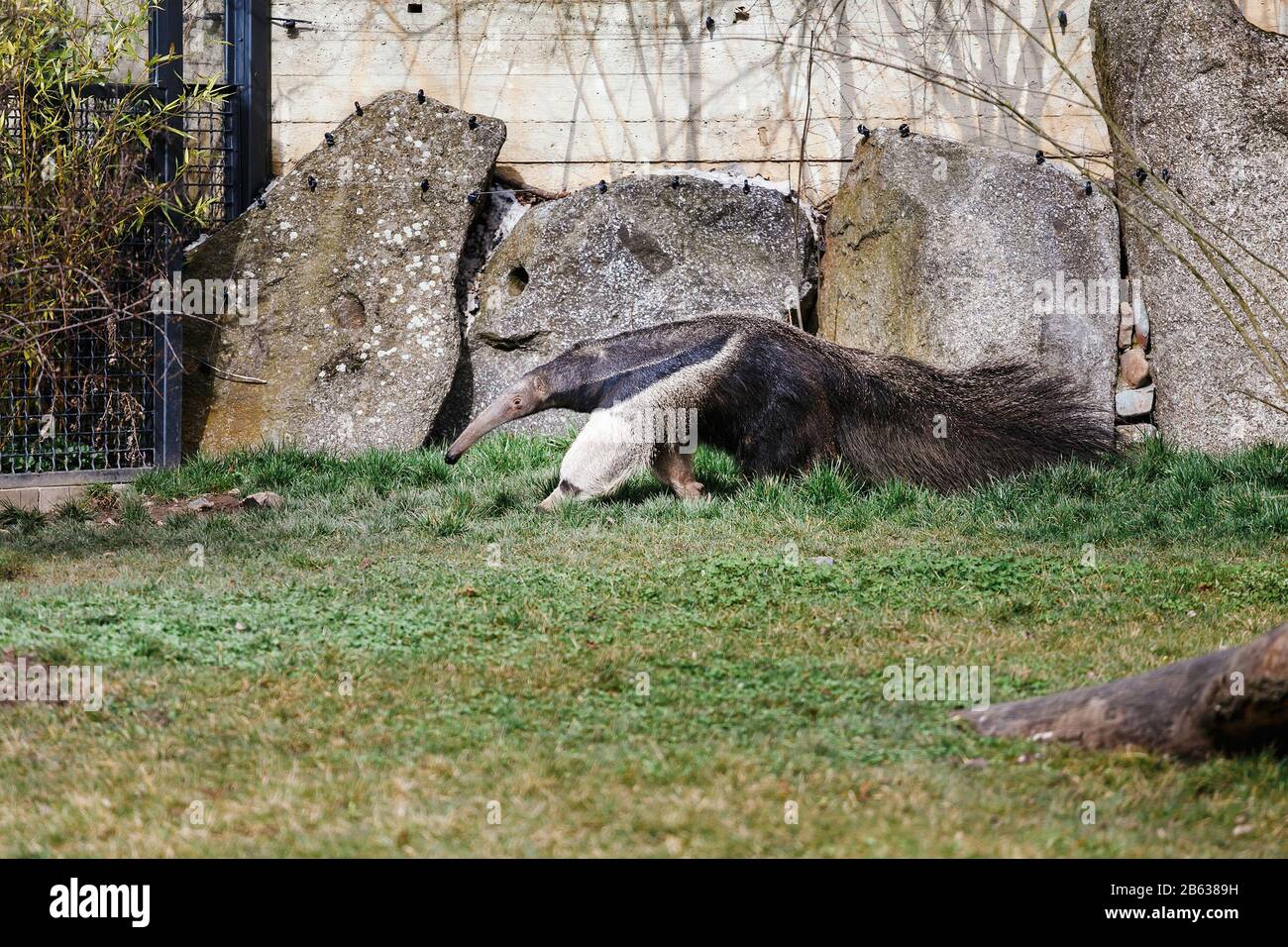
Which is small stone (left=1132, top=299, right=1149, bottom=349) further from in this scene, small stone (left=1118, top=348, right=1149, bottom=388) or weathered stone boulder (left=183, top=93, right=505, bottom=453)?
weathered stone boulder (left=183, top=93, right=505, bottom=453)

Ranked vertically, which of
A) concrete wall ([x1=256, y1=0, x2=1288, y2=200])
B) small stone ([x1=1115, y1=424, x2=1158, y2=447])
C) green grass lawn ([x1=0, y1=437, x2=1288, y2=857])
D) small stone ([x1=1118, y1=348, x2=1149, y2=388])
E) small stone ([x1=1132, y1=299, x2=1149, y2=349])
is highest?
concrete wall ([x1=256, y1=0, x2=1288, y2=200])

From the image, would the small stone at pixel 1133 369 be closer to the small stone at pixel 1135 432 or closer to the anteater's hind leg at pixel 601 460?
the small stone at pixel 1135 432

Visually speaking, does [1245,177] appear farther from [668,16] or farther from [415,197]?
[415,197]

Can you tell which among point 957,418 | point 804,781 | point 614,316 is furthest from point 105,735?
point 614,316

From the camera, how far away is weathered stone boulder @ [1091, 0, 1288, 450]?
9.13 metres

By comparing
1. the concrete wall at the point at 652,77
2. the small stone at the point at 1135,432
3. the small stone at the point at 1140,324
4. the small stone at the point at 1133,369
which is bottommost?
the small stone at the point at 1135,432

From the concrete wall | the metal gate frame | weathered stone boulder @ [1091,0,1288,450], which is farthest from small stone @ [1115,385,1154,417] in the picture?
the metal gate frame

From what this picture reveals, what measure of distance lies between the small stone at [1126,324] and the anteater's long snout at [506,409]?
15.2 feet

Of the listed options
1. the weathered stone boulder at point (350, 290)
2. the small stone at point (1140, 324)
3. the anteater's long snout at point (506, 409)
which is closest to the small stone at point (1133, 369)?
the small stone at point (1140, 324)

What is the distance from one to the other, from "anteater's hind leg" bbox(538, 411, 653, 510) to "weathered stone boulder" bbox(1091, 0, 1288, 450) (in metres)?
4.17

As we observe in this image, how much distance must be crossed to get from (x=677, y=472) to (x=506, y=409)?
A: 1155mm

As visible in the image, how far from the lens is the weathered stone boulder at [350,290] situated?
31.3 ft

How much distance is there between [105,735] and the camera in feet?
13.1

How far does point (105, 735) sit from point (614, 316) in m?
6.48
